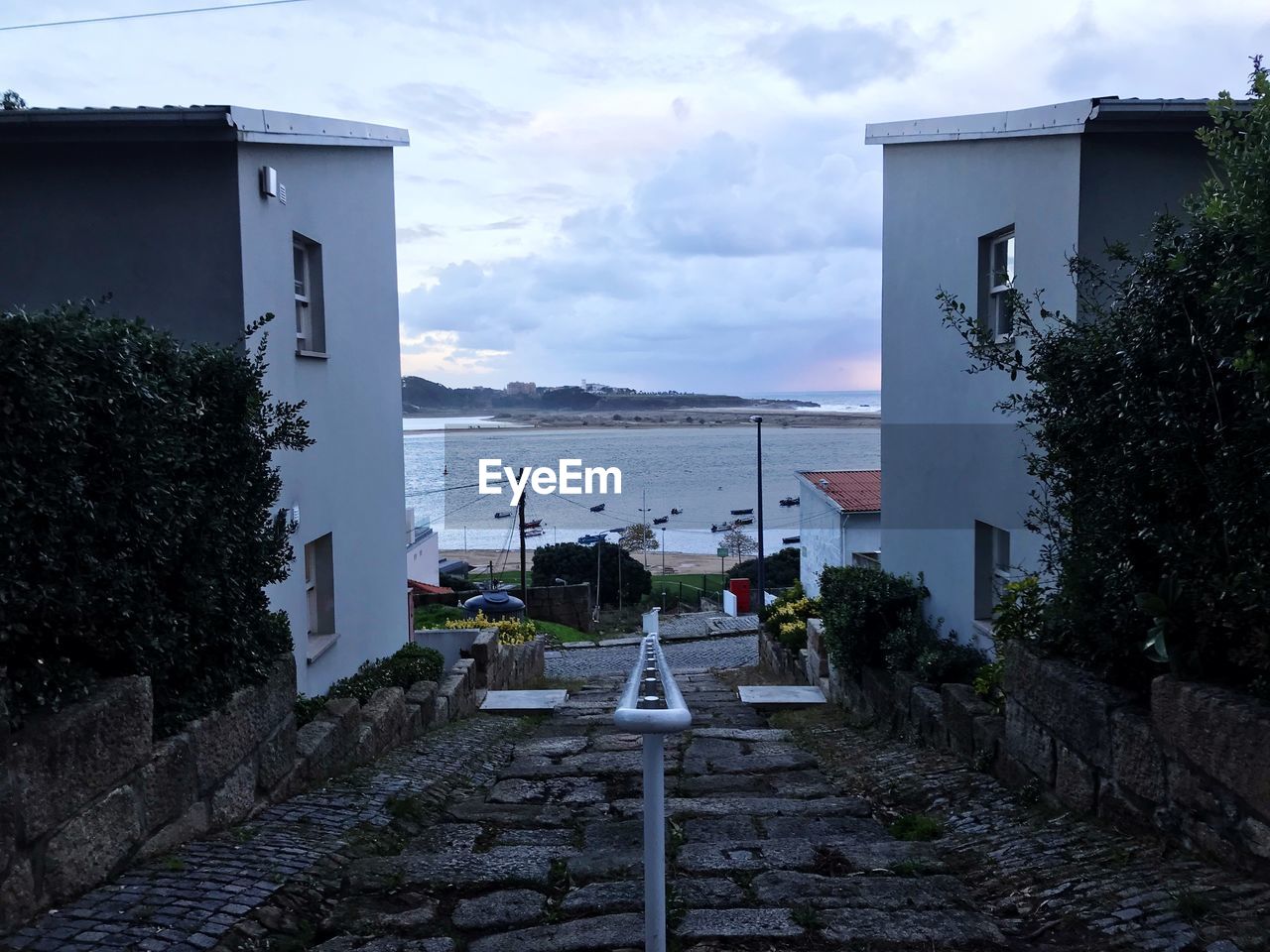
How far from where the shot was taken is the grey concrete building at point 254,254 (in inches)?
342

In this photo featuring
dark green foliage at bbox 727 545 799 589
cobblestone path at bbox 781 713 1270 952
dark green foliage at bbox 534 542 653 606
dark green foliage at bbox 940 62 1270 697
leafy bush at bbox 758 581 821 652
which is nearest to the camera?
cobblestone path at bbox 781 713 1270 952

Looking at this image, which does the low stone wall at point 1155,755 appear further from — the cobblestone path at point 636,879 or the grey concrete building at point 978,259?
the grey concrete building at point 978,259

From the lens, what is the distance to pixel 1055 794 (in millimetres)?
5641

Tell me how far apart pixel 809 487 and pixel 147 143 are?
22.4 metres

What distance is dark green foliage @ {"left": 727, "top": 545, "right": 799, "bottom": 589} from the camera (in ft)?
161

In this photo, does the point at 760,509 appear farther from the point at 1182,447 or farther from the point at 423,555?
the point at 1182,447

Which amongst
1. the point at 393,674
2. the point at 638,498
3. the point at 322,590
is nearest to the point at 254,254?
the point at 322,590

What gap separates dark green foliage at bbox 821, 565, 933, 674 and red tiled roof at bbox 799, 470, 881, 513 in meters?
12.1

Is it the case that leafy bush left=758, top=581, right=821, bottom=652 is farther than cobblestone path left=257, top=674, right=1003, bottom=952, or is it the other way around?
leafy bush left=758, top=581, right=821, bottom=652

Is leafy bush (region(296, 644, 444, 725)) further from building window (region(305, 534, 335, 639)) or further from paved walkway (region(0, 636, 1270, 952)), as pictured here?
paved walkway (region(0, 636, 1270, 952))

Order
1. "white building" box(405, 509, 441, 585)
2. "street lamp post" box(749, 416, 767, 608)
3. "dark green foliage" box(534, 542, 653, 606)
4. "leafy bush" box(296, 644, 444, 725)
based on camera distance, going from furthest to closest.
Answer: "dark green foliage" box(534, 542, 653, 606) → "white building" box(405, 509, 441, 585) → "street lamp post" box(749, 416, 767, 608) → "leafy bush" box(296, 644, 444, 725)

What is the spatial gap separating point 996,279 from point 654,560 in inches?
2327

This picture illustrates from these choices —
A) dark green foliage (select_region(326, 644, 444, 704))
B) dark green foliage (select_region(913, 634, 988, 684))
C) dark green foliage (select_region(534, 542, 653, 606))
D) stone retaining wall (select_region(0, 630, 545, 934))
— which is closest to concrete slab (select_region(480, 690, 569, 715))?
dark green foliage (select_region(326, 644, 444, 704))

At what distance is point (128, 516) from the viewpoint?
14.5 ft
